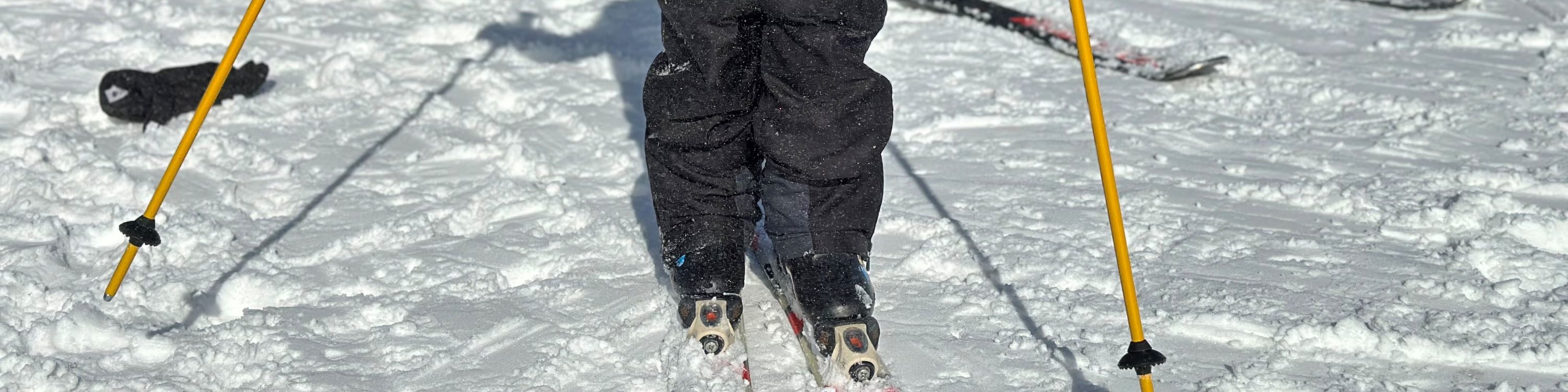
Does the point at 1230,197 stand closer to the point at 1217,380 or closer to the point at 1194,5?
the point at 1217,380

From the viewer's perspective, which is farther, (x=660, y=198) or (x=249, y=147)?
(x=249, y=147)

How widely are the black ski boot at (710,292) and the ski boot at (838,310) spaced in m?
0.11

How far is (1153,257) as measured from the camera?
2729mm

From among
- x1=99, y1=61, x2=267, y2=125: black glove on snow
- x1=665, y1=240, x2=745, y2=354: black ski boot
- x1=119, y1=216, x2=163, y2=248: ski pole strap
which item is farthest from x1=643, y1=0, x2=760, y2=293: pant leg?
x1=99, y1=61, x2=267, y2=125: black glove on snow

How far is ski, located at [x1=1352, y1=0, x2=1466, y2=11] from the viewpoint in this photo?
5004 millimetres

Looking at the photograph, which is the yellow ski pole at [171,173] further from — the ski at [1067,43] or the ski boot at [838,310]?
the ski at [1067,43]

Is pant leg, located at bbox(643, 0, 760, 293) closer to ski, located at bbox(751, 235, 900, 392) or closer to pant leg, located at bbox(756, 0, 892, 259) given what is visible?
pant leg, located at bbox(756, 0, 892, 259)

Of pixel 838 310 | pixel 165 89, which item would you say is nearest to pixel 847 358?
pixel 838 310

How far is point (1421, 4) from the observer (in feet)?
16.5

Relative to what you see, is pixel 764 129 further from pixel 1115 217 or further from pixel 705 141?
pixel 1115 217

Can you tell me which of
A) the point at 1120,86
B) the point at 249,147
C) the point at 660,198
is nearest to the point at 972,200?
the point at 660,198

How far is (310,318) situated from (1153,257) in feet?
5.88

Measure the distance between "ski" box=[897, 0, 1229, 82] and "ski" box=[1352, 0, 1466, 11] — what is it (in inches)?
1.7

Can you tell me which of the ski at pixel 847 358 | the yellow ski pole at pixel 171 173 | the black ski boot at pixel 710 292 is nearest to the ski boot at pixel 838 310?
the ski at pixel 847 358
